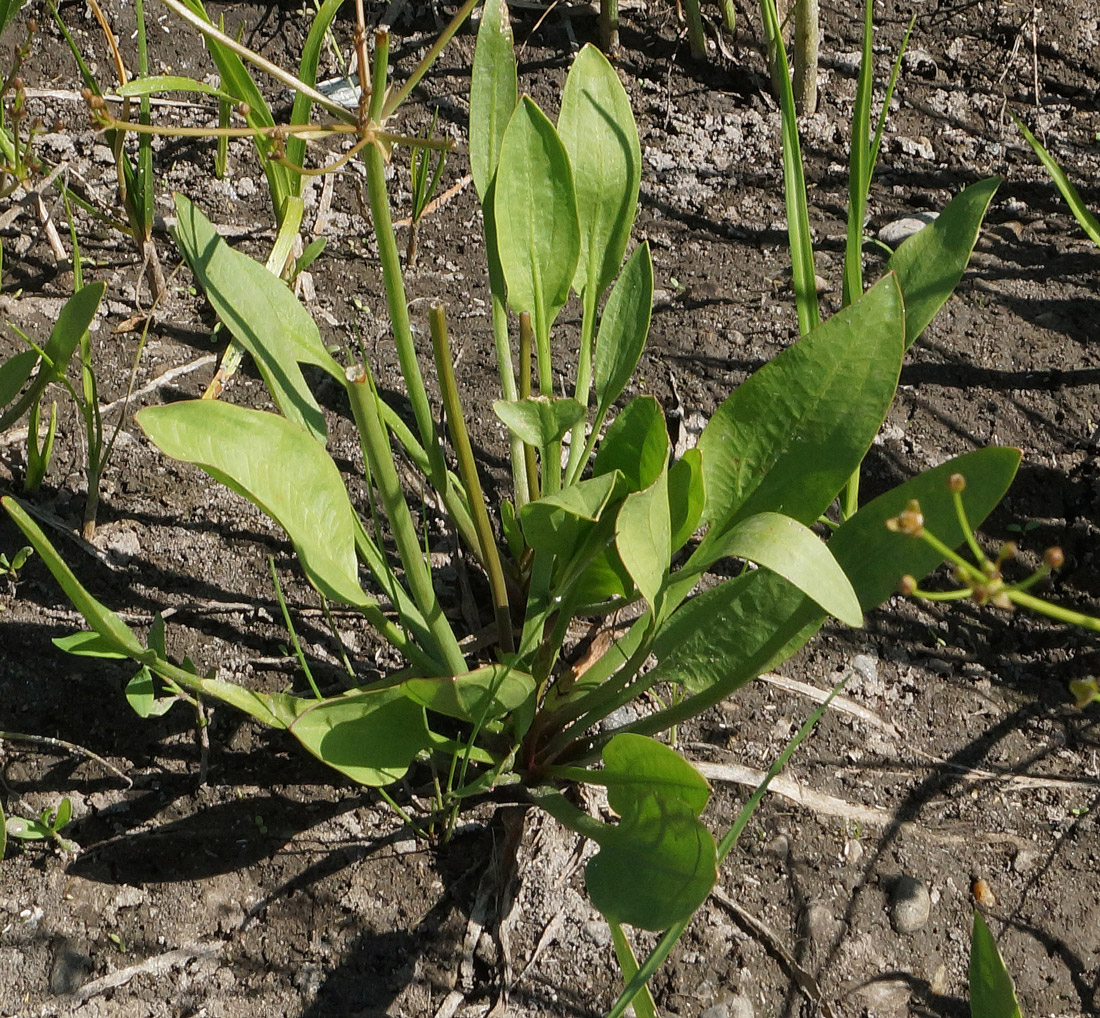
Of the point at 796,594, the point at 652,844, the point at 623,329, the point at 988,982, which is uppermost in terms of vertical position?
the point at 623,329

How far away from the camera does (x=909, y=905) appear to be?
118 cm

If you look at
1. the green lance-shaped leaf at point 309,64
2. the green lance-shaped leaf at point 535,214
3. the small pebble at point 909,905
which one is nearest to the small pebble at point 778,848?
the small pebble at point 909,905

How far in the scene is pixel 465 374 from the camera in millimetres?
1612

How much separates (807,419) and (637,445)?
0.17 metres

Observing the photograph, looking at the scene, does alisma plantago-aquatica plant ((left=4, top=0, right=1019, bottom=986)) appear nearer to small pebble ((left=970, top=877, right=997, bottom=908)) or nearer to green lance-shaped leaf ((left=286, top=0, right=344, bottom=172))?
green lance-shaped leaf ((left=286, top=0, right=344, bottom=172))

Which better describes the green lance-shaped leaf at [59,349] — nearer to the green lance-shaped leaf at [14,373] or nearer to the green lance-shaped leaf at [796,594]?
the green lance-shaped leaf at [14,373]

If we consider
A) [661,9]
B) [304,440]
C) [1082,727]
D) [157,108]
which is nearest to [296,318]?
[304,440]

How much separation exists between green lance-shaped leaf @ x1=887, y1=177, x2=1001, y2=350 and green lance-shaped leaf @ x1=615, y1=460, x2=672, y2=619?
1.24ft

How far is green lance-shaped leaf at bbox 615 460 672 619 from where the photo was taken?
2.64ft

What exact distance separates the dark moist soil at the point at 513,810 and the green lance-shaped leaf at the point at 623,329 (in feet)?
1.18

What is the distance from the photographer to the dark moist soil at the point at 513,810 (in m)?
1.12

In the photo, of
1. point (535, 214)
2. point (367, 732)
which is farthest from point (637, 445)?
point (367, 732)

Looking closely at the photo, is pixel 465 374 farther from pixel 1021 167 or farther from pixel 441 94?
pixel 1021 167

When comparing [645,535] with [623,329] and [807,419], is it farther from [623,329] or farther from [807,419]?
[623,329]
